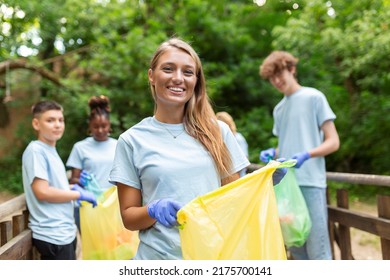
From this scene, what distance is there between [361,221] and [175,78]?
1.71 meters

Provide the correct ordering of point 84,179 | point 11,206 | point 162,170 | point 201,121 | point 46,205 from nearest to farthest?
point 162,170 < point 201,121 < point 11,206 < point 46,205 < point 84,179

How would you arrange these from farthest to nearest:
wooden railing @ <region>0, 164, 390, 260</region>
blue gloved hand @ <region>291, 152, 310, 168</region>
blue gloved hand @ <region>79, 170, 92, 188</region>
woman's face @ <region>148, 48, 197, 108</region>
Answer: blue gloved hand @ <region>79, 170, 92, 188</region> < blue gloved hand @ <region>291, 152, 310, 168</region> < wooden railing @ <region>0, 164, 390, 260</region> < woman's face @ <region>148, 48, 197, 108</region>

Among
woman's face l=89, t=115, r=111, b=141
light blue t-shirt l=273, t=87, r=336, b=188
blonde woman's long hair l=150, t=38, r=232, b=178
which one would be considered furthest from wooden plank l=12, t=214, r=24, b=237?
light blue t-shirt l=273, t=87, r=336, b=188

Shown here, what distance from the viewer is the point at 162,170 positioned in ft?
4.72

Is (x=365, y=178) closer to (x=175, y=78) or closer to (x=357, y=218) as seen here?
(x=357, y=218)

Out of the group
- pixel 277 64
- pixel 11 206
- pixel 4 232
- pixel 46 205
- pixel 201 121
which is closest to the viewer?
pixel 201 121

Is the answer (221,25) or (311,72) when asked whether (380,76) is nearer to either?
(311,72)

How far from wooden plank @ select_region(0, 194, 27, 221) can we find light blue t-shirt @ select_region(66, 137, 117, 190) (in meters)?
0.70

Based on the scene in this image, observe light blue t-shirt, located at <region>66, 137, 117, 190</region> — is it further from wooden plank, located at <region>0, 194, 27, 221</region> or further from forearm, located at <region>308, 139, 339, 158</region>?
forearm, located at <region>308, 139, 339, 158</region>

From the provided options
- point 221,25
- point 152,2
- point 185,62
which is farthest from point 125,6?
point 185,62

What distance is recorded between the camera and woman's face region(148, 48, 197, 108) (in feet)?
5.00

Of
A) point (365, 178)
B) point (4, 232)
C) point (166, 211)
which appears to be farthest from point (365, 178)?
point (4, 232)

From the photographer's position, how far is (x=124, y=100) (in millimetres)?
7598

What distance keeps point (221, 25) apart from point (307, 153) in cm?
549
